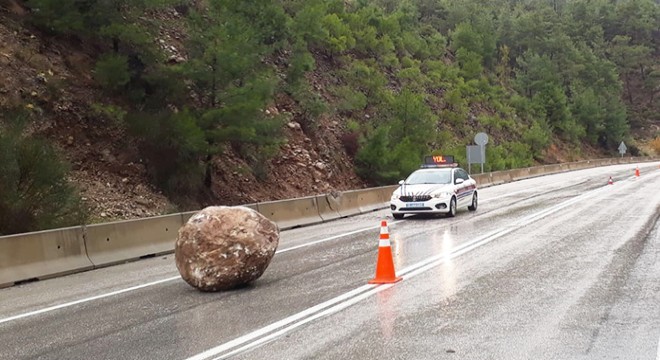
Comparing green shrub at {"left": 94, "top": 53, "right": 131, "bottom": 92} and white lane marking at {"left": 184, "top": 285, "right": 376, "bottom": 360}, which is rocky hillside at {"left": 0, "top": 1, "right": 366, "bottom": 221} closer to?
green shrub at {"left": 94, "top": 53, "right": 131, "bottom": 92}

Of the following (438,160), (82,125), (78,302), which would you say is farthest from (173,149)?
(438,160)

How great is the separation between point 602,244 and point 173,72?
13.3m

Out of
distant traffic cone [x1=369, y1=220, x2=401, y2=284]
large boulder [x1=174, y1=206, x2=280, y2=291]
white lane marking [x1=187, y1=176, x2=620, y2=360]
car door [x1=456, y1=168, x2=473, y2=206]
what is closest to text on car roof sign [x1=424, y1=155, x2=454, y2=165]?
car door [x1=456, y1=168, x2=473, y2=206]

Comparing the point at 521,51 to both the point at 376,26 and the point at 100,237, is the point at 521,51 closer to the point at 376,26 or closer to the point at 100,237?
the point at 376,26

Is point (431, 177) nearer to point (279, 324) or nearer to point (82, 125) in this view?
point (82, 125)

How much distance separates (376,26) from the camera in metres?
53.8

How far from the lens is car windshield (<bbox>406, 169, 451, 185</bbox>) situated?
20.6m

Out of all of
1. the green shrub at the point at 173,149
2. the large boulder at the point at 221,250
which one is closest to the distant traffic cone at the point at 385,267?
the large boulder at the point at 221,250

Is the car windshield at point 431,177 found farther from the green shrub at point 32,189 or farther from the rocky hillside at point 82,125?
the green shrub at point 32,189

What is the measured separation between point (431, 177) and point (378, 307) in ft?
44.6

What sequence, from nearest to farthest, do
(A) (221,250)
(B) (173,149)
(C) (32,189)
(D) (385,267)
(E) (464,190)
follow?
1. (A) (221,250)
2. (D) (385,267)
3. (C) (32,189)
4. (B) (173,149)
5. (E) (464,190)

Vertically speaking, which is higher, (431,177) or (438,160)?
(438,160)

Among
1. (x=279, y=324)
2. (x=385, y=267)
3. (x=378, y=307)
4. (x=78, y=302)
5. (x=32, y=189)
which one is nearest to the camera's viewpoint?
(x=279, y=324)

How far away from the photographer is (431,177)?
826 inches
